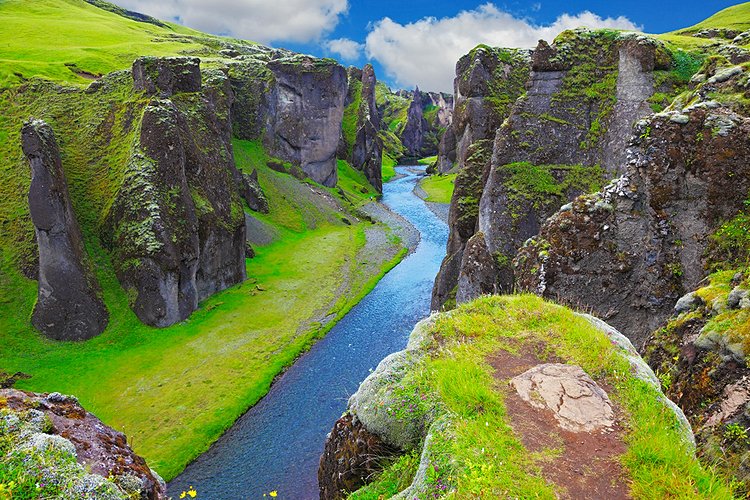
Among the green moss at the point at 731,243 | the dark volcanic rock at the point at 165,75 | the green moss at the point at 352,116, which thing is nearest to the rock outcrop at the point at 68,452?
the green moss at the point at 731,243

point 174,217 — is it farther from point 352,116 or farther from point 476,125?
point 352,116

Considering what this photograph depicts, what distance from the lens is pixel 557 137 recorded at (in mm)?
34062

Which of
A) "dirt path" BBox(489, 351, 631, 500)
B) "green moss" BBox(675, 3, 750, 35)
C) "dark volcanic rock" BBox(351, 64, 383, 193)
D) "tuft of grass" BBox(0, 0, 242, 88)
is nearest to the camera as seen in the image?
"dirt path" BBox(489, 351, 631, 500)

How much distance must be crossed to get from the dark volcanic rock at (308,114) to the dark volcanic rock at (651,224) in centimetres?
9159

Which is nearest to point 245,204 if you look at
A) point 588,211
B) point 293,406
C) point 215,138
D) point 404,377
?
point 215,138

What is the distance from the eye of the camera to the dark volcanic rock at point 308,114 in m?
104

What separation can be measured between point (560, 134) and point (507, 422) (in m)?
30.4

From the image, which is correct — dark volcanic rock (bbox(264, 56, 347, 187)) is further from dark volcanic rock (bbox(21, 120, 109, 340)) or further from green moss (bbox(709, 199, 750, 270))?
green moss (bbox(709, 199, 750, 270))

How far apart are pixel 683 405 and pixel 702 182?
9.98 metres

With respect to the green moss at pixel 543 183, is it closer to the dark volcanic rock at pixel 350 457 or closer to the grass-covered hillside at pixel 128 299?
the grass-covered hillside at pixel 128 299

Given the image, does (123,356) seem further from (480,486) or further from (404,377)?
(480,486)

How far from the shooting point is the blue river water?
1080 inches

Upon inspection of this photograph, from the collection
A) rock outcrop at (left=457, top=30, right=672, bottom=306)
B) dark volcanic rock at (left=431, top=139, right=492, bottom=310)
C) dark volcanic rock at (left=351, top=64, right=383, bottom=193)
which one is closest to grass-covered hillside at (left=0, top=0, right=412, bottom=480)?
dark volcanic rock at (left=431, top=139, right=492, bottom=310)

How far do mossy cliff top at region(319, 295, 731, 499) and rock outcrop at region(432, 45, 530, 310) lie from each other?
1154 inches
